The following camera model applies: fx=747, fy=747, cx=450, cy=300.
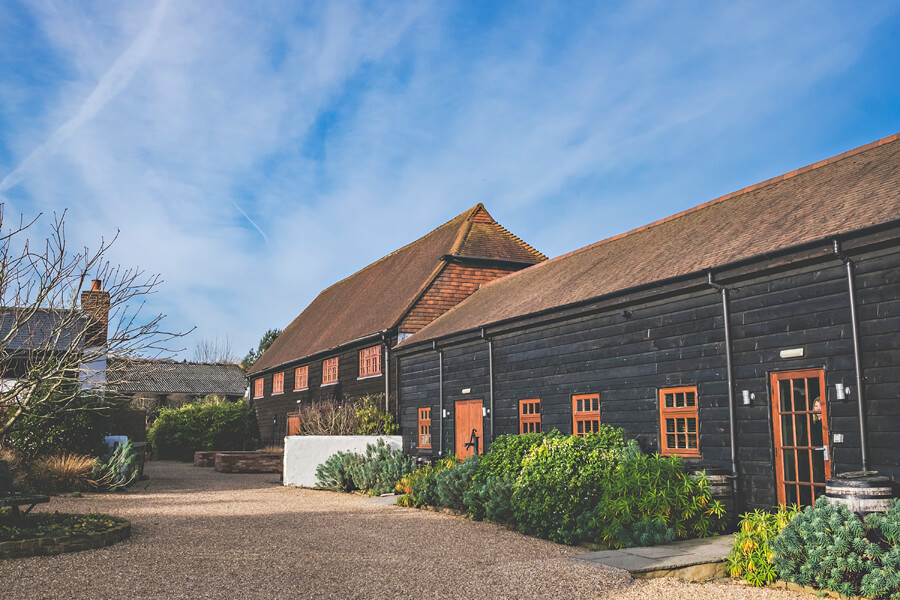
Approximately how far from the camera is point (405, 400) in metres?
20.2

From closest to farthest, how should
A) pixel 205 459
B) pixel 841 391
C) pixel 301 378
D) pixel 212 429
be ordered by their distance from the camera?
pixel 841 391
pixel 301 378
pixel 205 459
pixel 212 429

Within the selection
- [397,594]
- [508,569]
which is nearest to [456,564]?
[508,569]

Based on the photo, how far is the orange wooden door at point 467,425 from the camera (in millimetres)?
16688

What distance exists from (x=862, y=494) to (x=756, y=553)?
120 cm

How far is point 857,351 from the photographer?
8680 mm

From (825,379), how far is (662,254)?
14.7ft

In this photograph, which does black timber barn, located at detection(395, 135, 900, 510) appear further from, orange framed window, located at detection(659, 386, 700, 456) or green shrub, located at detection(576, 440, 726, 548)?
green shrub, located at detection(576, 440, 726, 548)

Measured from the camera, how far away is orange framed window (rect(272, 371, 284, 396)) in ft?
99.3

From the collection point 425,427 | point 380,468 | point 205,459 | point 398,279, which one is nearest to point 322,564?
point 380,468

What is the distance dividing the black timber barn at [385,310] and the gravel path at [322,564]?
864cm

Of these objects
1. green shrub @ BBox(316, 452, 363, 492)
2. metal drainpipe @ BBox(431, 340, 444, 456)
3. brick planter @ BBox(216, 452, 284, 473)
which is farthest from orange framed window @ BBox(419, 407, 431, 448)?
brick planter @ BBox(216, 452, 284, 473)

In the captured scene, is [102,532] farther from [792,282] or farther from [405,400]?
[405,400]

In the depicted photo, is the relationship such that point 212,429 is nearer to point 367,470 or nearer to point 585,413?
point 367,470

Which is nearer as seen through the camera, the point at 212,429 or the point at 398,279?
the point at 398,279
